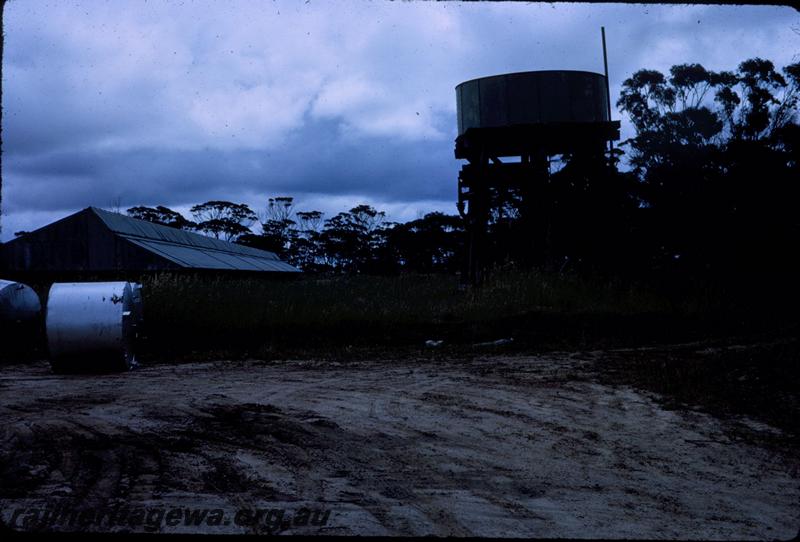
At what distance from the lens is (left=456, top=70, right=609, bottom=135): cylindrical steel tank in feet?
52.7

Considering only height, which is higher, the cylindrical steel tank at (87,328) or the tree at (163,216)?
the tree at (163,216)

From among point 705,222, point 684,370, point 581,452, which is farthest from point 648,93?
point 581,452

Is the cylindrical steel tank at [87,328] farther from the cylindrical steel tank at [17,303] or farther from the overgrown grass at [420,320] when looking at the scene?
the cylindrical steel tank at [17,303]

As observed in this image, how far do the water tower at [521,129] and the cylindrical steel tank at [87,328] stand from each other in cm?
946

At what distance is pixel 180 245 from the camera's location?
102 feet

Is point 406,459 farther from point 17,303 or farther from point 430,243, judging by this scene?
point 430,243

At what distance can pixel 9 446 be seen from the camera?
573cm

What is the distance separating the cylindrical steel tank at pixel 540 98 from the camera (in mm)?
16078

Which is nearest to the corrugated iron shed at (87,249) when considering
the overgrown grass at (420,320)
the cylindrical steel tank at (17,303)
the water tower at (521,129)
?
the overgrown grass at (420,320)

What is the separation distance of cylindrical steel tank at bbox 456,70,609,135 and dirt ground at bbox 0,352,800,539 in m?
8.96

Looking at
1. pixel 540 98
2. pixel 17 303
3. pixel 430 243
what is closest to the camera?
pixel 17 303

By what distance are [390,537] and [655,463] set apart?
268cm

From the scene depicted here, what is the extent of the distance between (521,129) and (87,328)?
10505 mm

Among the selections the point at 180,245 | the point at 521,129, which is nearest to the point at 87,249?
the point at 180,245
